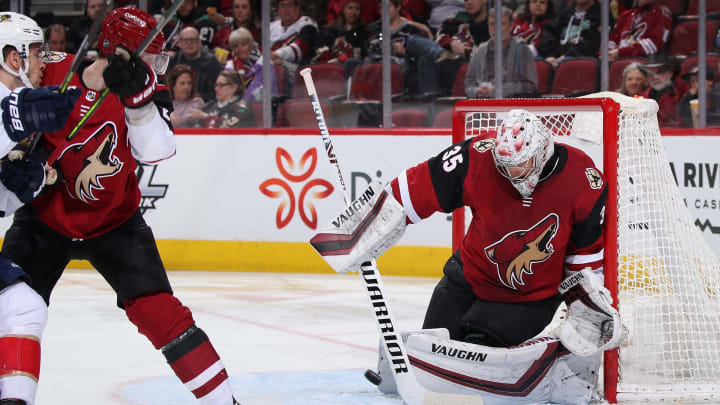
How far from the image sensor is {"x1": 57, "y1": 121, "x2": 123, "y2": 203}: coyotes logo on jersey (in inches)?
Result: 96.4

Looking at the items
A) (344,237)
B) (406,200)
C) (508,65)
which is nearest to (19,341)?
(344,237)

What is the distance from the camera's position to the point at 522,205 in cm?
266

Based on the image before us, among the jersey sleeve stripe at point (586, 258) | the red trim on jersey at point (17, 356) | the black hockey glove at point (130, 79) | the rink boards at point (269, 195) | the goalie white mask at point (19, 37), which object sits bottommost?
the rink boards at point (269, 195)

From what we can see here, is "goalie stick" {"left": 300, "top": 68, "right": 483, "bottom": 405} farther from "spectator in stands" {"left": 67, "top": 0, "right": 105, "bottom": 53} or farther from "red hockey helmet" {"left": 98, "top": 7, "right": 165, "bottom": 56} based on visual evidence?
"spectator in stands" {"left": 67, "top": 0, "right": 105, "bottom": 53}

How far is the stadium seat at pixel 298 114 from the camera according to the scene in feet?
17.8

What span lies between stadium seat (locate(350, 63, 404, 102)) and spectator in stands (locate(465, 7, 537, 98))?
0.43m

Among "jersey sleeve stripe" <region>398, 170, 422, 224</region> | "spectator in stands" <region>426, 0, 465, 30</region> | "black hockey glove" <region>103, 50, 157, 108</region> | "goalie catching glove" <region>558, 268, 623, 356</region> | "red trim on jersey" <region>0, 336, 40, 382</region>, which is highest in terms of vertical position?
"black hockey glove" <region>103, 50, 157, 108</region>

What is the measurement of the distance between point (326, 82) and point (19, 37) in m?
3.25

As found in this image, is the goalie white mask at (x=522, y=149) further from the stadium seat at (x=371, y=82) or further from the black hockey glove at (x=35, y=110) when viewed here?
the stadium seat at (x=371, y=82)

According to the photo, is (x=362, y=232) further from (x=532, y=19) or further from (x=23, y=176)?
(x=532, y=19)

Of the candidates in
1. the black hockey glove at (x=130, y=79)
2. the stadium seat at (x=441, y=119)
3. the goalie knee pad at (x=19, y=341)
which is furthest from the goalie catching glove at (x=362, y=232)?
the stadium seat at (x=441, y=119)

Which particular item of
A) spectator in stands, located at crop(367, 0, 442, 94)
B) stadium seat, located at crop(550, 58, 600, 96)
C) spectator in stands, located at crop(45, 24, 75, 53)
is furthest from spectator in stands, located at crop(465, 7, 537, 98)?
spectator in stands, located at crop(45, 24, 75, 53)

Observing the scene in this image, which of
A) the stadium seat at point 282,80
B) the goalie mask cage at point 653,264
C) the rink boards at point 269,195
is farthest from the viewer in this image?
the stadium seat at point 282,80

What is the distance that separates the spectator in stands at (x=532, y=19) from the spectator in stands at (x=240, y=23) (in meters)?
1.46
